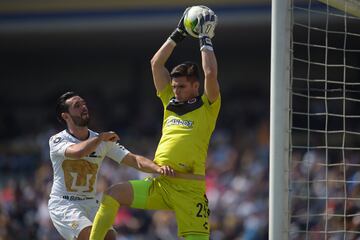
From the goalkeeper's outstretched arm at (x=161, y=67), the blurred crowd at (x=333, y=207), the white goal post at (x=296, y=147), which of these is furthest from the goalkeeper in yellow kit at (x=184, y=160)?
the blurred crowd at (x=333, y=207)

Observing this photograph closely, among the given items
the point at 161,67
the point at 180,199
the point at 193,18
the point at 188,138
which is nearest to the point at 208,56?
the point at 193,18

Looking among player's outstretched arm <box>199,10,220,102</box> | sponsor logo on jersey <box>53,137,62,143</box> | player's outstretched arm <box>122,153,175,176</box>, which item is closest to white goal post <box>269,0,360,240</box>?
player's outstretched arm <box>199,10,220,102</box>

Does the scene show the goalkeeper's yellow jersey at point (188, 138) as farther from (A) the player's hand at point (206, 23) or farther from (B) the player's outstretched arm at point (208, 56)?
(A) the player's hand at point (206, 23)

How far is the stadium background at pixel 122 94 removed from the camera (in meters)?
16.4

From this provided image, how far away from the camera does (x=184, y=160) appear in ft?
26.9

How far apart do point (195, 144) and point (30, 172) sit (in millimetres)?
11552

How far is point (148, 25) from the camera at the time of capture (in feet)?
65.9

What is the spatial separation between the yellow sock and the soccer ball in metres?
1.59

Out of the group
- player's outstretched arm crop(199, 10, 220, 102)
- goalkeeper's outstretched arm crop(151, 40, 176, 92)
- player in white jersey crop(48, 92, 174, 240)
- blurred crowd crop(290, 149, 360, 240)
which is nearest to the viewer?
player's outstretched arm crop(199, 10, 220, 102)

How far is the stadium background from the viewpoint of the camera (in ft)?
53.8

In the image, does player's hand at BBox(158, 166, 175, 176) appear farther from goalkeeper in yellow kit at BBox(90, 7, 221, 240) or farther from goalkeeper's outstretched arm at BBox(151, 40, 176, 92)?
goalkeeper's outstretched arm at BBox(151, 40, 176, 92)

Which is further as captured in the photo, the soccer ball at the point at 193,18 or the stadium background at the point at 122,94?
the stadium background at the point at 122,94

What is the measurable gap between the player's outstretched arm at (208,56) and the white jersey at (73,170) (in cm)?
116

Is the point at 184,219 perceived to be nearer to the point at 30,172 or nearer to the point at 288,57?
the point at 288,57
